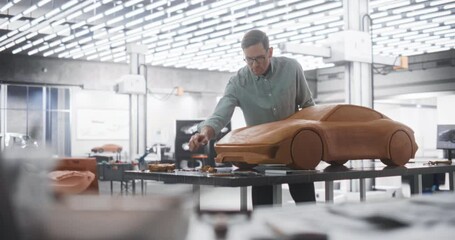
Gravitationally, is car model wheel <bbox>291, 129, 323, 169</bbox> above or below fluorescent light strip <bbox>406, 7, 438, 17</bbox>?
below

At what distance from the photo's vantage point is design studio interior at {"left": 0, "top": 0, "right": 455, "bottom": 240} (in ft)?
1.92

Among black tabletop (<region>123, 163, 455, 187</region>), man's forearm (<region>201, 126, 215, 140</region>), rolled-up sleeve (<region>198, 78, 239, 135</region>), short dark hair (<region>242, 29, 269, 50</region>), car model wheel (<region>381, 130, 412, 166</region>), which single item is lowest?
black tabletop (<region>123, 163, 455, 187</region>)

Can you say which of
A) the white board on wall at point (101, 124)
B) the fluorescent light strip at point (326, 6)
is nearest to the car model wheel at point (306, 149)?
the fluorescent light strip at point (326, 6)

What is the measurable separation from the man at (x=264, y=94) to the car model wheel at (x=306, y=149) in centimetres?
35

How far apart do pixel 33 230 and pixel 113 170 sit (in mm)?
8951

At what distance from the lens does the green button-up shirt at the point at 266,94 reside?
254 cm

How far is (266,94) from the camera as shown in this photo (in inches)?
100

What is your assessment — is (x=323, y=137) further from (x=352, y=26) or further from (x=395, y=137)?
(x=352, y=26)

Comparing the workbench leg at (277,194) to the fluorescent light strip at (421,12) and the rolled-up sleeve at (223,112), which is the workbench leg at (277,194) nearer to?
the rolled-up sleeve at (223,112)

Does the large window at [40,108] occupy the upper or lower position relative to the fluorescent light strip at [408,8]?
lower

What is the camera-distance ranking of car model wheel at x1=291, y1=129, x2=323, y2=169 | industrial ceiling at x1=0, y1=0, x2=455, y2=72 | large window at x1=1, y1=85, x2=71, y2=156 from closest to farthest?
car model wheel at x1=291, y1=129, x2=323, y2=169, industrial ceiling at x1=0, y1=0, x2=455, y2=72, large window at x1=1, y1=85, x2=71, y2=156

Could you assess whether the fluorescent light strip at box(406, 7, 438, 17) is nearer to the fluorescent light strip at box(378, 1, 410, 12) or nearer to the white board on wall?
the fluorescent light strip at box(378, 1, 410, 12)

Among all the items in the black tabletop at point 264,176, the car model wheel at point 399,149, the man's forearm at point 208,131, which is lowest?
the black tabletop at point 264,176

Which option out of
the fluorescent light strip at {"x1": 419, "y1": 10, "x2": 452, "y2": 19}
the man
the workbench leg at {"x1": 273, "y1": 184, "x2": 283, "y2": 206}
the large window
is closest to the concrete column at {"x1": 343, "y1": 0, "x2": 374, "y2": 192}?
the man
